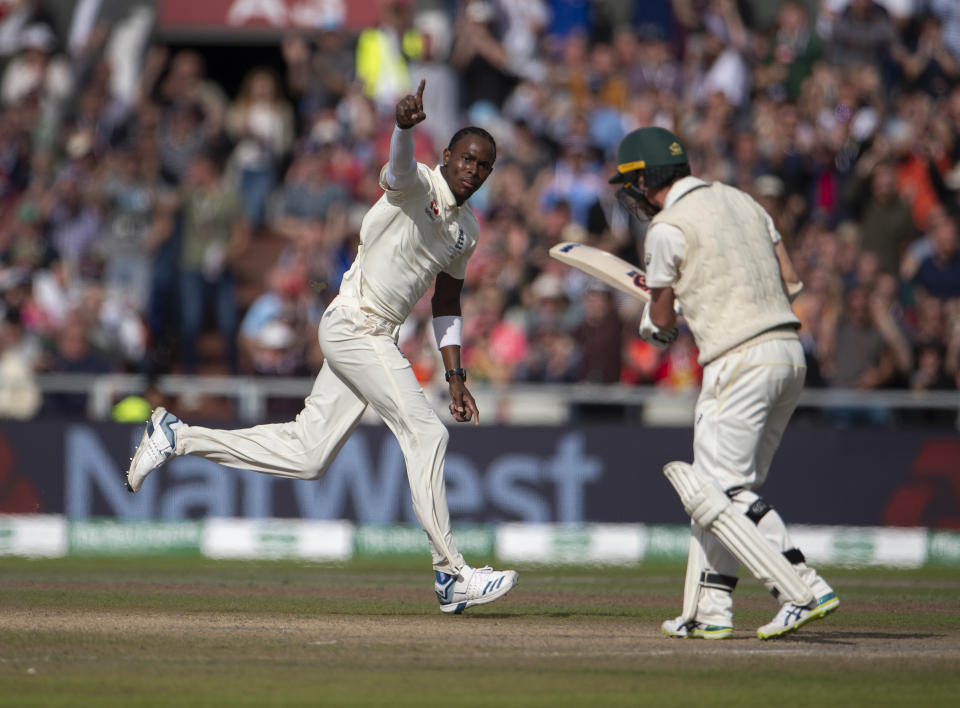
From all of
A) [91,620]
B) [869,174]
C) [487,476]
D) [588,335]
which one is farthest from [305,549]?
[869,174]

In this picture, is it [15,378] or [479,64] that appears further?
[479,64]

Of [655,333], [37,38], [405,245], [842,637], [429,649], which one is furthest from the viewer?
[37,38]

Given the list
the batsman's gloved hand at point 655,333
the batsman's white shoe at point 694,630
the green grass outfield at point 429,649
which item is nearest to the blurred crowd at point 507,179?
the green grass outfield at point 429,649

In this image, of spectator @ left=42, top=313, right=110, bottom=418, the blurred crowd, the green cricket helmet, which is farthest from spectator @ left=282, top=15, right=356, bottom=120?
the green cricket helmet

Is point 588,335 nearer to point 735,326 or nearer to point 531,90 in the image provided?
point 531,90

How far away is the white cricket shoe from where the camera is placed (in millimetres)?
8602

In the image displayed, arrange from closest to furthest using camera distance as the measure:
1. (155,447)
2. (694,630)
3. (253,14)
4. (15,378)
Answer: (694,630), (155,447), (15,378), (253,14)

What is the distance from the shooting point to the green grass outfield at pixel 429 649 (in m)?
5.84

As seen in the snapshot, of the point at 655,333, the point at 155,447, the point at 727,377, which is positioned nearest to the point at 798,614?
the point at 727,377

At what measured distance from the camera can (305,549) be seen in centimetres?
1324

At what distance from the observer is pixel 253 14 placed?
19.7m

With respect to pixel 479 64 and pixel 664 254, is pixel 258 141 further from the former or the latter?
pixel 664 254

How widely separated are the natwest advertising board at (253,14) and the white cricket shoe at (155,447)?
11521mm

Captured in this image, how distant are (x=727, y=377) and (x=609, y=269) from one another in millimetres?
1107
